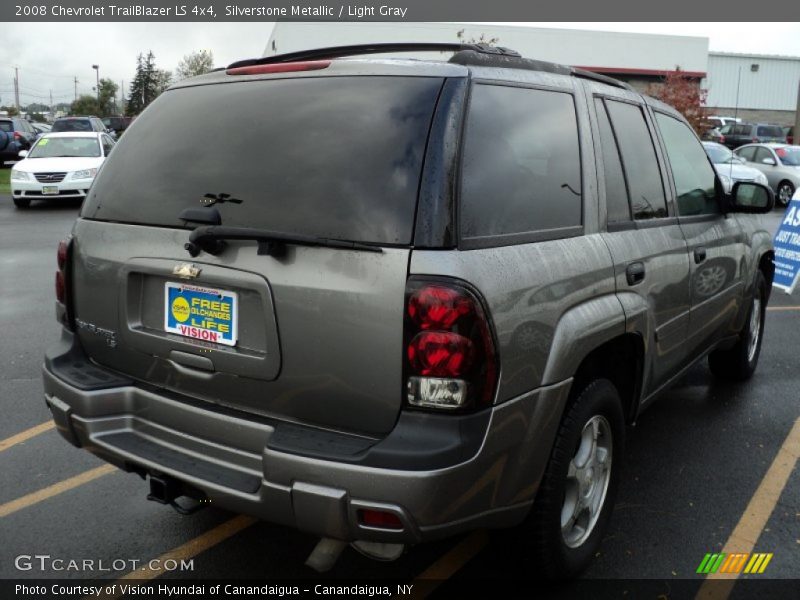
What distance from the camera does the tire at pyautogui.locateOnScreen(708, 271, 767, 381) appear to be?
5363 millimetres

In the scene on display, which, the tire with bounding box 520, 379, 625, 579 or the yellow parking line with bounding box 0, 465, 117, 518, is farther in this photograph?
the yellow parking line with bounding box 0, 465, 117, 518

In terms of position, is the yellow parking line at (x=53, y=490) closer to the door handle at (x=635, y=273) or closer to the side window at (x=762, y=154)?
the door handle at (x=635, y=273)

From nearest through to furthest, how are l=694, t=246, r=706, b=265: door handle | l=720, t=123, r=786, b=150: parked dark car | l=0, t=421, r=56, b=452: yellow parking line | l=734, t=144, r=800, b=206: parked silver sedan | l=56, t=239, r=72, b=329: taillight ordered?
1. l=56, t=239, r=72, b=329: taillight
2. l=694, t=246, r=706, b=265: door handle
3. l=0, t=421, r=56, b=452: yellow parking line
4. l=734, t=144, r=800, b=206: parked silver sedan
5. l=720, t=123, r=786, b=150: parked dark car

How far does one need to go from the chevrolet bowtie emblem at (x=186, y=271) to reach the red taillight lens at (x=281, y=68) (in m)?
0.81

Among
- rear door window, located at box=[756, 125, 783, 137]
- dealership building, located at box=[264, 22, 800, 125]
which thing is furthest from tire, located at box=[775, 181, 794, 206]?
dealership building, located at box=[264, 22, 800, 125]

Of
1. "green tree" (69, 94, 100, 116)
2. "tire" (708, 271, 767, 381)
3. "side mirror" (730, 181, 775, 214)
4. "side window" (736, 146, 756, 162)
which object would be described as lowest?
"tire" (708, 271, 767, 381)

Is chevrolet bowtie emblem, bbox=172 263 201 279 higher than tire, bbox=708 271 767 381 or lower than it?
higher

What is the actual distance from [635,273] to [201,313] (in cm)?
176

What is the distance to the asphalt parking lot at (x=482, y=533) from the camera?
3.10m

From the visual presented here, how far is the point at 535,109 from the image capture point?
9.52 feet

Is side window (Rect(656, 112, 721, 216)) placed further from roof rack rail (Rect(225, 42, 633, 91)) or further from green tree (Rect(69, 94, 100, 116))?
green tree (Rect(69, 94, 100, 116))

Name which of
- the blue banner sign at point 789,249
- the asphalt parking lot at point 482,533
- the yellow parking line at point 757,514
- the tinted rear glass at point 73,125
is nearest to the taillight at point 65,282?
the asphalt parking lot at point 482,533

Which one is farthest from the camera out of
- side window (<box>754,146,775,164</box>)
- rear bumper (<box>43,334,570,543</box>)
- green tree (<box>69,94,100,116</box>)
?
green tree (<box>69,94,100,116</box>)

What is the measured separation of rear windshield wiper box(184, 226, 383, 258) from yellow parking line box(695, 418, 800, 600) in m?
1.97
